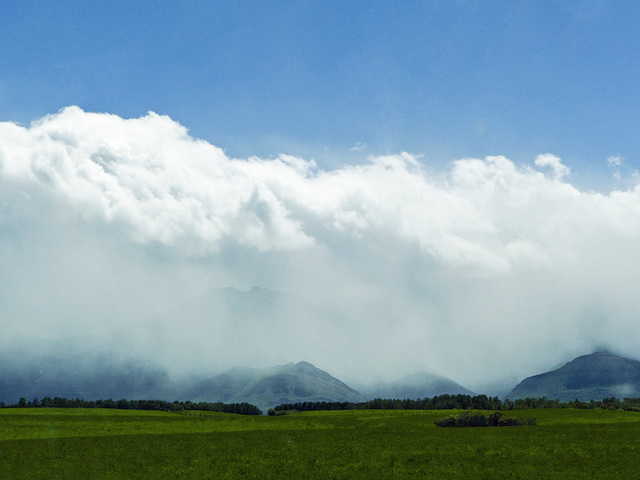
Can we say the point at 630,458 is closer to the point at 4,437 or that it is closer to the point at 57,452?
the point at 57,452

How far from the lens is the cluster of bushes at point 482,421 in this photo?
96.8 m

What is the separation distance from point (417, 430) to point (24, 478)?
2398 inches

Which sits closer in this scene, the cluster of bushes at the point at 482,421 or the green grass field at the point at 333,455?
the green grass field at the point at 333,455

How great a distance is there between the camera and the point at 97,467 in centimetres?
4997

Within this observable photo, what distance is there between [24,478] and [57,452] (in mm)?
16207

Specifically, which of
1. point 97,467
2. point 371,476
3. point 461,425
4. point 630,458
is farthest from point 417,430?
point 97,467

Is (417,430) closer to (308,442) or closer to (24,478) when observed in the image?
(308,442)

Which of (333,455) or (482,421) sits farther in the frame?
(482,421)

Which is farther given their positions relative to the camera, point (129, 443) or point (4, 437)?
point (4, 437)

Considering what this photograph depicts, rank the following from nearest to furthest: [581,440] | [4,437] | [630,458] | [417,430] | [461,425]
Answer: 1. [630,458]
2. [581,440]
3. [4,437]
4. [417,430]
5. [461,425]

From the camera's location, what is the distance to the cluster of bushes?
96812mm

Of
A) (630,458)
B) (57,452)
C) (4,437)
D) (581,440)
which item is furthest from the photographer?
(4,437)

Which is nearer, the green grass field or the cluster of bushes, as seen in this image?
the green grass field

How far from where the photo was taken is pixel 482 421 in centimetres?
9781
